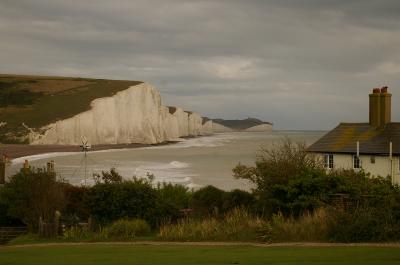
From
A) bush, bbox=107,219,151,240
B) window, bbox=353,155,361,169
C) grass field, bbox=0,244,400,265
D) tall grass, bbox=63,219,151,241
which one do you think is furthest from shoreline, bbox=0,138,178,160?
grass field, bbox=0,244,400,265

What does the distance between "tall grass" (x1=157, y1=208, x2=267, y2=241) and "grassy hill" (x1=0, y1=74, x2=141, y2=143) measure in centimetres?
9920

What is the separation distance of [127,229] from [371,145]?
A: 55.1ft

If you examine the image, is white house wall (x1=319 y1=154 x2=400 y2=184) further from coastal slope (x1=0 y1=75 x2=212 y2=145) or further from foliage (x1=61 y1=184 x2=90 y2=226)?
coastal slope (x1=0 y1=75 x2=212 y2=145)

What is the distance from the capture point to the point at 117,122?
129500mm

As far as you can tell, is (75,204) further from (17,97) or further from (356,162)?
(17,97)

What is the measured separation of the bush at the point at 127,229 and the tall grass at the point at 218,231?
1.26 m

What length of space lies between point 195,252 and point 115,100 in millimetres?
115736

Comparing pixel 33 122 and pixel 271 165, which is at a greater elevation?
pixel 33 122

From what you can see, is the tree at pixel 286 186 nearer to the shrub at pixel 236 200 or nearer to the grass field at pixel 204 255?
the shrub at pixel 236 200

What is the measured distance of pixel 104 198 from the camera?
23422mm

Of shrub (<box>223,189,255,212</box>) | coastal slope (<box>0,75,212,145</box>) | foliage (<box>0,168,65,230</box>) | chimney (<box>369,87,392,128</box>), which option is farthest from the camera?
coastal slope (<box>0,75,212,145</box>)

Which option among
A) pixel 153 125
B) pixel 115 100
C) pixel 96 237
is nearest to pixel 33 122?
pixel 115 100

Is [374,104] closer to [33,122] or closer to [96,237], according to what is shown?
[96,237]

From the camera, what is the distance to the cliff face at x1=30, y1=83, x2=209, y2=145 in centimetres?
12025
